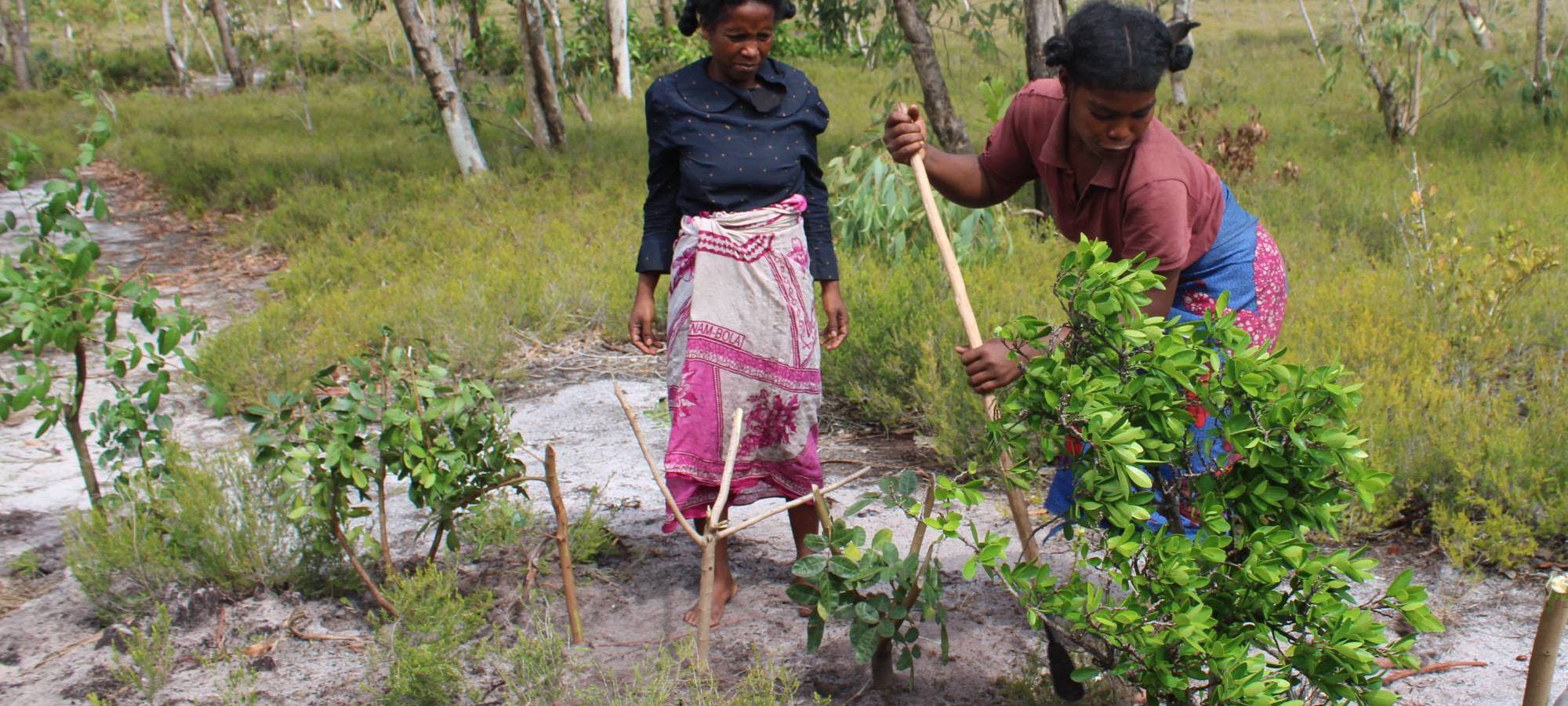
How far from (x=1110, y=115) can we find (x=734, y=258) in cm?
100

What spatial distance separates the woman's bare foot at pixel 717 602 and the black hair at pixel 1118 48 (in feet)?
5.16

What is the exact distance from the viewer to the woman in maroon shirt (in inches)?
86.9

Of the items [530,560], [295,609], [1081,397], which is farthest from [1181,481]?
[295,609]

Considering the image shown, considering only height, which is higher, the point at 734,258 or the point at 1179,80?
the point at 734,258

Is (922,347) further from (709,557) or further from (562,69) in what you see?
(562,69)

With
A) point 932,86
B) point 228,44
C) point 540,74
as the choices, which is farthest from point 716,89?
point 228,44

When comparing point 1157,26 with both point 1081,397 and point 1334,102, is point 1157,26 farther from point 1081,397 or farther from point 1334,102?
point 1334,102

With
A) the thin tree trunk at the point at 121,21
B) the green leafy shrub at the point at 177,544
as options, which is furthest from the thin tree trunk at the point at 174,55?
Answer: the green leafy shrub at the point at 177,544

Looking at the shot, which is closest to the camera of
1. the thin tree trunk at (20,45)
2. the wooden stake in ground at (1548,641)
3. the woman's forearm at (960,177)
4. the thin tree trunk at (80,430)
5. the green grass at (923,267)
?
the wooden stake in ground at (1548,641)

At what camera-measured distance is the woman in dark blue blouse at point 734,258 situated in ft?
9.33

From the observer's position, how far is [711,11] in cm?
273

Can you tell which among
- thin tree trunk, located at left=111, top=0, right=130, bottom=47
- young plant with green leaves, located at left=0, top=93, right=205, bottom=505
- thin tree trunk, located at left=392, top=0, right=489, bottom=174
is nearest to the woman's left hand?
young plant with green leaves, located at left=0, top=93, right=205, bottom=505

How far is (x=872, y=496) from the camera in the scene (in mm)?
2244

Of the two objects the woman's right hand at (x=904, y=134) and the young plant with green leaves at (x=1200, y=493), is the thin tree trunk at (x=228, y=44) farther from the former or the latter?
the young plant with green leaves at (x=1200, y=493)
